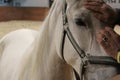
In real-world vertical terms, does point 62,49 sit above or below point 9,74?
above

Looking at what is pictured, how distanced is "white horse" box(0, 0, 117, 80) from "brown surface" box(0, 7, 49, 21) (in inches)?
190

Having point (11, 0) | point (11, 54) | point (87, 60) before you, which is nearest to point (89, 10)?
point (87, 60)

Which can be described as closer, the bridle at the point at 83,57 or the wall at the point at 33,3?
the bridle at the point at 83,57

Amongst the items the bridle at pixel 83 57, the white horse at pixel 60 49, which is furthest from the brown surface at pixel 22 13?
the bridle at pixel 83 57

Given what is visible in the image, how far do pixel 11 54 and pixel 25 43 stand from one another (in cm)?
14

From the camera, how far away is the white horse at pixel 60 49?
1231 millimetres

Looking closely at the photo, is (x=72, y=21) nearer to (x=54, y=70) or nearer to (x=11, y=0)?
(x=54, y=70)

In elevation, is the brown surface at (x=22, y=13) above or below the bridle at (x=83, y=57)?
below

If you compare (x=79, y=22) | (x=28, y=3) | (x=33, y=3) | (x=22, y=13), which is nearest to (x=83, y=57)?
(x=79, y=22)

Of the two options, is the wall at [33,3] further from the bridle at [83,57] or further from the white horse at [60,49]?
the bridle at [83,57]

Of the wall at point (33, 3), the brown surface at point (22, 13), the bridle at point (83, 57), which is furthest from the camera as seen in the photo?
the wall at point (33, 3)

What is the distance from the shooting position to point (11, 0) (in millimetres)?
8555

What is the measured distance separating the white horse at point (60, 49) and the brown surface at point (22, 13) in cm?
483

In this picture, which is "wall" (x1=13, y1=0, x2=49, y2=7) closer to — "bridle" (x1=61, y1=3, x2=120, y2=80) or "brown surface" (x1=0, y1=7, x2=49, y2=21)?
"brown surface" (x1=0, y1=7, x2=49, y2=21)
